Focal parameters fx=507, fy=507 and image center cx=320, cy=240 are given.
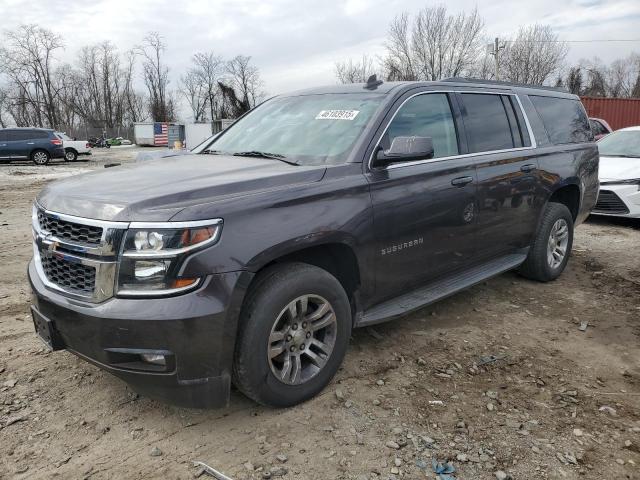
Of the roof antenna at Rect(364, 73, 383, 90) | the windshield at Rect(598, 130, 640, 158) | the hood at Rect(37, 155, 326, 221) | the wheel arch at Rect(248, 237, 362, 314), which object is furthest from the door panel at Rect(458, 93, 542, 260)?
the windshield at Rect(598, 130, 640, 158)

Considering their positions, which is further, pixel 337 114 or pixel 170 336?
pixel 337 114

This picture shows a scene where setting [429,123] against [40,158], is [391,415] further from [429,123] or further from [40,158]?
[40,158]

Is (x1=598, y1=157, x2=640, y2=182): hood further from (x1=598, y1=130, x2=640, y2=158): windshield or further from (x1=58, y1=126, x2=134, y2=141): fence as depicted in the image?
(x1=58, y1=126, x2=134, y2=141): fence

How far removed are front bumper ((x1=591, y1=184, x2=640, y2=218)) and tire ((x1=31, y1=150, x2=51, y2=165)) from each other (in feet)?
77.5

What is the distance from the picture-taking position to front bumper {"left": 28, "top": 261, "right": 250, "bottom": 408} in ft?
7.77

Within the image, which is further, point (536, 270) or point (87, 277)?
point (536, 270)

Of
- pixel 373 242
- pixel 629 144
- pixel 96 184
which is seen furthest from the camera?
pixel 629 144

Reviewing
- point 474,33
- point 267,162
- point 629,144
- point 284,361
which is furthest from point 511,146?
point 474,33

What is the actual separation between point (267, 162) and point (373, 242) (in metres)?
0.87

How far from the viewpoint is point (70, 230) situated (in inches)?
103

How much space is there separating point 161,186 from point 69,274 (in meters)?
0.65

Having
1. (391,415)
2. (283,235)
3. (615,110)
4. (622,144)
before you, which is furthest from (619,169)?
(615,110)

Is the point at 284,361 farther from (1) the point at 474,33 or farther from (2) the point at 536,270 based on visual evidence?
(1) the point at 474,33

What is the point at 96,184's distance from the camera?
2867 mm
